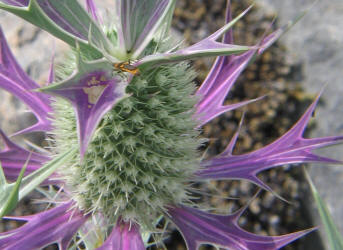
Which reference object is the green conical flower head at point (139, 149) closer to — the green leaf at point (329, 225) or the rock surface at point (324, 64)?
the green leaf at point (329, 225)

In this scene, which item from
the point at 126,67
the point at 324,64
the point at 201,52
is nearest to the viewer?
the point at 201,52

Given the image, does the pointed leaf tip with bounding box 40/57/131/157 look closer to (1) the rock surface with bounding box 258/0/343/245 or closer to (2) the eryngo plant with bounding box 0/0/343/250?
(2) the eryngo plant with bounding box 0/0/343/250

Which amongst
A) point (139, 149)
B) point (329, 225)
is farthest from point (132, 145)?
point (329, 225)

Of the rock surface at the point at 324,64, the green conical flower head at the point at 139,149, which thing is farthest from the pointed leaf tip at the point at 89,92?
the rock surface at the point at 324,64

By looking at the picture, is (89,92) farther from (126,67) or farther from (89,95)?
(126,67)

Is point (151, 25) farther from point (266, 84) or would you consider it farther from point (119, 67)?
point (266, 84)

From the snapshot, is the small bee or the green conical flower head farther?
the green conical flower head

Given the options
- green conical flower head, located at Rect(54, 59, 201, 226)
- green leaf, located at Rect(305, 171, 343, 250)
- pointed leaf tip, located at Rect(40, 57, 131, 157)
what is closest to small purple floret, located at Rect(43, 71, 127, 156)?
pointed leaf tip, located at Rect(40, 57, 131, 157)
